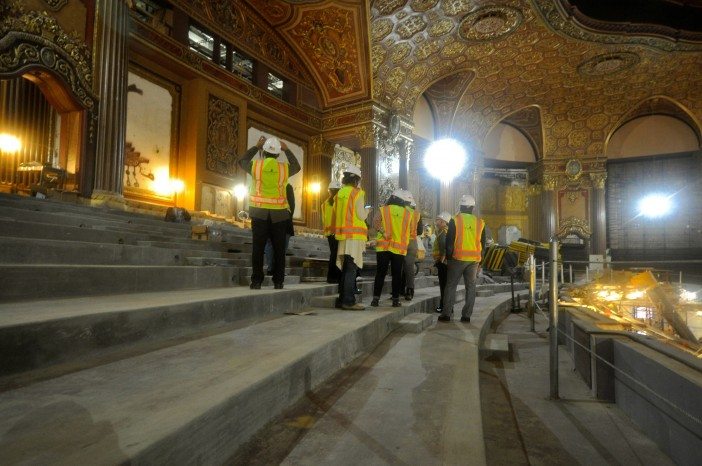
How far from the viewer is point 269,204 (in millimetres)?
4477

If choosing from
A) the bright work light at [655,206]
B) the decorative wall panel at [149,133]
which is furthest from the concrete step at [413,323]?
the bright work light at [655,206]

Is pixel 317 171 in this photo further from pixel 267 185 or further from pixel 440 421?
pixel 440 421

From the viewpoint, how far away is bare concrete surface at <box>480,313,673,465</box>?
6.99 ft

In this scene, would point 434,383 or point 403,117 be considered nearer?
point 434,383

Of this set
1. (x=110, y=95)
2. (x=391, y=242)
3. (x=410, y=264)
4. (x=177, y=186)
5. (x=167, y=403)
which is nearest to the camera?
(x=167, y=403)

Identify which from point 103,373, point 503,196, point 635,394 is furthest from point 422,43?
point 103,373

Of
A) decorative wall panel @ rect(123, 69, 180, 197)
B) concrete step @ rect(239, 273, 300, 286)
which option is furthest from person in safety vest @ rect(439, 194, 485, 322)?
decorative wall panel @ rect(123, 69, 180, 197)

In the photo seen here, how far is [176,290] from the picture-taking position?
12.0ft

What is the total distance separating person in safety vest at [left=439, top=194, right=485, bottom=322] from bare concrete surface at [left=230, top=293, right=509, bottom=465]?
2233 mm

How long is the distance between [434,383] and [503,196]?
739 inches

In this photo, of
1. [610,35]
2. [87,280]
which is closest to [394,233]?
[87,280]

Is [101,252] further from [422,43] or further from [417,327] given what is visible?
[422,43]

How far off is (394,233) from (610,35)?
1333cm

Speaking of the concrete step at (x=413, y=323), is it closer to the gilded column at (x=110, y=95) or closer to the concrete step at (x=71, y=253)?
the concrete step at (x=71, y=253)
